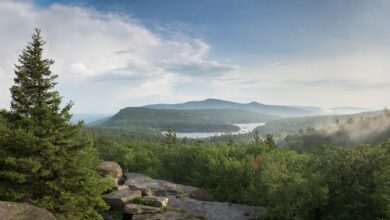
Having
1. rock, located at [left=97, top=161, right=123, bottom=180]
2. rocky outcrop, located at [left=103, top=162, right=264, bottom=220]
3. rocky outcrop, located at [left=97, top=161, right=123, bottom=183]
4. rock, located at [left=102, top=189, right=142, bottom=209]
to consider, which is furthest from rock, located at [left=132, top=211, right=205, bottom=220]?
rock, located at [left=97, top=161, right=123, bottom=180]

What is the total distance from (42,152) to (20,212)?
6792 mm

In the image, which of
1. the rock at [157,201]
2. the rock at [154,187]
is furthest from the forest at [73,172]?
the rock at [154,187]

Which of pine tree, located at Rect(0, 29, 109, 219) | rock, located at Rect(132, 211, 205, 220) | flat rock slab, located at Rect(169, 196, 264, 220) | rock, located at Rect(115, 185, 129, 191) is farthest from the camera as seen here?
rock, located at Rect(115, 185, 129, 191)

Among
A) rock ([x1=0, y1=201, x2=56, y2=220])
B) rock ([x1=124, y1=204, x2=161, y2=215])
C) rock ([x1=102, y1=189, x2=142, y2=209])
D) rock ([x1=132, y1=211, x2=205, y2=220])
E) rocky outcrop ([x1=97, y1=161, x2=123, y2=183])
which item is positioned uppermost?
rock ([x1=0, y1=201, x2=56, y2=220])

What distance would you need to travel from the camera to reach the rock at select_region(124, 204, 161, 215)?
2985 centimetres

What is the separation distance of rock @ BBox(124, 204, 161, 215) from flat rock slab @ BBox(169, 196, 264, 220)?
11.6ft

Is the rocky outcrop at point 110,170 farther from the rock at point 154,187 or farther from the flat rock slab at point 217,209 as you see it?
the flat rock slab at point 217,209

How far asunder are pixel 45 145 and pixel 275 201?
18498 millimetres

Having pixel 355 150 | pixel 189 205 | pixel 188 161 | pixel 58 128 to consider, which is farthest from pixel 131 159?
pixel 355 150

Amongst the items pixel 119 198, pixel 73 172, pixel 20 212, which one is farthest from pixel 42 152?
pixel 119 198

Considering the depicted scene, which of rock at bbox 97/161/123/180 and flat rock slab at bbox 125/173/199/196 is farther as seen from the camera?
rock at bbox 97/161/123/180

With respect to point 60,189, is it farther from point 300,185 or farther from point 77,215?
point 300,185

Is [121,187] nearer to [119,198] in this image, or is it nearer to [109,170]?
[109,170]

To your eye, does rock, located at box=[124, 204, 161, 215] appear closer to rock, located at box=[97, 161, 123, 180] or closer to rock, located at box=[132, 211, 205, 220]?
rock, located at box=[132, 211, 205, 220]
